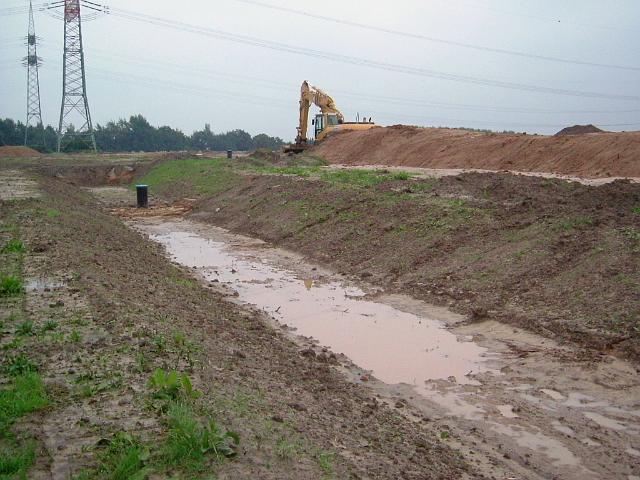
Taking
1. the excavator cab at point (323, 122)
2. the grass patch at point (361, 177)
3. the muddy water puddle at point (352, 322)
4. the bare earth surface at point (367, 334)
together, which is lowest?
the muddy water puddle at point (352, 322)

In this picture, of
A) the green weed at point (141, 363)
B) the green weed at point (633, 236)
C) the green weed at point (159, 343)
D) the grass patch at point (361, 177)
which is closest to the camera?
the green weed at point (141, 363)

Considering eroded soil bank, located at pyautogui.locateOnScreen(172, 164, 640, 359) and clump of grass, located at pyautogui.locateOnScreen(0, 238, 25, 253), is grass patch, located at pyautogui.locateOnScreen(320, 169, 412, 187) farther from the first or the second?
clump of grass, located at pyautogui.locateOnScreen(0, 238, 25, 253)

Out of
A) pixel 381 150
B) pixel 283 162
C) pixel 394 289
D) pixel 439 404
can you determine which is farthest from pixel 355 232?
pixel 283 162

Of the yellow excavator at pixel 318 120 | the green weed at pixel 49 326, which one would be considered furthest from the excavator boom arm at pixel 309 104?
the green weed at pixel 49 326

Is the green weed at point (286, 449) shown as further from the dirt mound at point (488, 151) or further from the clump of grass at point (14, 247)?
the dirt mound at point (488, 151)

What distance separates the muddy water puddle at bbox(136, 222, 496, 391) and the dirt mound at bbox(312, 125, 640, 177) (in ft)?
44.4

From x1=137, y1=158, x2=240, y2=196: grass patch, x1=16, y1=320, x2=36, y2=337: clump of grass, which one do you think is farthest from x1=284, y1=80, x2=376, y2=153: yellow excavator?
x1=16, y1=320, x2=36, y2=337: clump of grass

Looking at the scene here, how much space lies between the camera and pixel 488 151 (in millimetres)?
28703

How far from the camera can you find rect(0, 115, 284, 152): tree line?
261 ft

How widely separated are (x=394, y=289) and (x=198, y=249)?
7.56 m

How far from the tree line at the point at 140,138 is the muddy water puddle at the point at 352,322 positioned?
71522 mm

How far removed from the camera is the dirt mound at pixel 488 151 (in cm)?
2295

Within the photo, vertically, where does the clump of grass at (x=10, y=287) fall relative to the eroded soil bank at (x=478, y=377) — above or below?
above

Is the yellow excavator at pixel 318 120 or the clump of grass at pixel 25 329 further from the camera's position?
the yellow excavator at pixel 318 120
